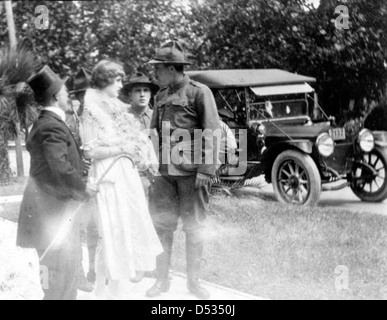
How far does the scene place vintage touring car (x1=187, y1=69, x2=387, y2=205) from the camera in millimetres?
6574

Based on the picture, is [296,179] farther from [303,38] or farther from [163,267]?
[163,267]

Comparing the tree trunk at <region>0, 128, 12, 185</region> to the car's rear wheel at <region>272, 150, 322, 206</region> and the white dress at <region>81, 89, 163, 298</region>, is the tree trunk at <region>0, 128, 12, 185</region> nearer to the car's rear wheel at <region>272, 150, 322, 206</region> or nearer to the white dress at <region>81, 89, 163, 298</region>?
the white dress at <region>81, 89, 163, 298</region>

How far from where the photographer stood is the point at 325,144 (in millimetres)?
6547

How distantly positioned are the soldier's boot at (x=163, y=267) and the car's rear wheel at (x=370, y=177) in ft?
12.6

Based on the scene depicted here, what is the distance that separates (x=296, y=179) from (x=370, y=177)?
98 centimetres

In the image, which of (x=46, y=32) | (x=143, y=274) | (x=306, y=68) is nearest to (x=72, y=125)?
(x=46, y=32)

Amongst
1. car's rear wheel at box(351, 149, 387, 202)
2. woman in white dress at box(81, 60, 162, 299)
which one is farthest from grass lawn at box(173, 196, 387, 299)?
car's rear wheel at box(351, 149, 387, 202)

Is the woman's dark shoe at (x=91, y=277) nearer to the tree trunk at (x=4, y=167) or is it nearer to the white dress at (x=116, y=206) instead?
the white dress at (x=116, y=206)

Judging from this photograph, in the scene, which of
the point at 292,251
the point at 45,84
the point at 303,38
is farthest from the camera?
the point at 303,38

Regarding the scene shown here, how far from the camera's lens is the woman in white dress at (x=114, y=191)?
11.1 feet

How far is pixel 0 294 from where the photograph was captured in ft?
12.0

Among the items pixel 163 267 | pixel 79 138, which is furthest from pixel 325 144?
pixel 163 267

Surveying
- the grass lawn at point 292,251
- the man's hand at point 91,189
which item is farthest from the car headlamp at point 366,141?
the man's hand at point 91,189
